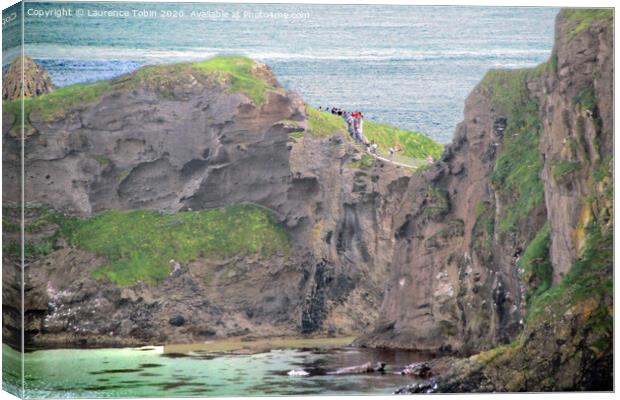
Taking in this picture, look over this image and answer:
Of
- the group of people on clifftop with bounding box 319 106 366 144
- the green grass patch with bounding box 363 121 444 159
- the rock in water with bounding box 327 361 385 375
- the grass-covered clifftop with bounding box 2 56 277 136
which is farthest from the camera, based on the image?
the group of people on clifftop with bounding box 319 106 366 144

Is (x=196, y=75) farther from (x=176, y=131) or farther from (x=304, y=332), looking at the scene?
(x=304, y=332)

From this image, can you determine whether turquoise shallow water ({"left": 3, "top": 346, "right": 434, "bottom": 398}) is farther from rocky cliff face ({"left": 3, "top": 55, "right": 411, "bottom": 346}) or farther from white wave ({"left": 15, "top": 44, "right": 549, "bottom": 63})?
white wave ({"left": 15, "top": 44, "right": 549, "bottom": 63})

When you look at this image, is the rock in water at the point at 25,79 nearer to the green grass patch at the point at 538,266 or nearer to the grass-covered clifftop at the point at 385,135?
the grass-covered clifftop at the point at 385,135

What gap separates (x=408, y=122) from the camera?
5847 centimetres

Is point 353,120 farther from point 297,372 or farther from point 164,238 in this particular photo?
point 297,372

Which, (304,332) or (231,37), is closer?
(231,37)

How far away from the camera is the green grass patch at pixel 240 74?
59.8 meters

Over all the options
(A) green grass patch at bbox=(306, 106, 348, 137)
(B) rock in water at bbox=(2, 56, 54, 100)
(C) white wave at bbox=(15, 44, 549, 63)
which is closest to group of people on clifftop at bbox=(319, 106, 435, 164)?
(A) green grass patch at bbox=(306, 106, 348, 137)

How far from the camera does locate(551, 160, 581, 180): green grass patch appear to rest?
5241 cm

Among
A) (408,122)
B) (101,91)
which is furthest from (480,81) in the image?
(101,91)

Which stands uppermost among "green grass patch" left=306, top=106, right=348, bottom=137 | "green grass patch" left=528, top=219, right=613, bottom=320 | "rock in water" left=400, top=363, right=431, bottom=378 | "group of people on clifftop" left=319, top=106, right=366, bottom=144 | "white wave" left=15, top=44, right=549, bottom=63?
"white wave" left=15, top=44, right=549, bottom=63

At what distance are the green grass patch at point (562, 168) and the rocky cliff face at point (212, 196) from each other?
7972mm

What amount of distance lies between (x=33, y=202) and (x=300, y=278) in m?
11.1

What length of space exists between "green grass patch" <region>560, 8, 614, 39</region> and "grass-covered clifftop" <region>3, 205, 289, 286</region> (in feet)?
37.5
